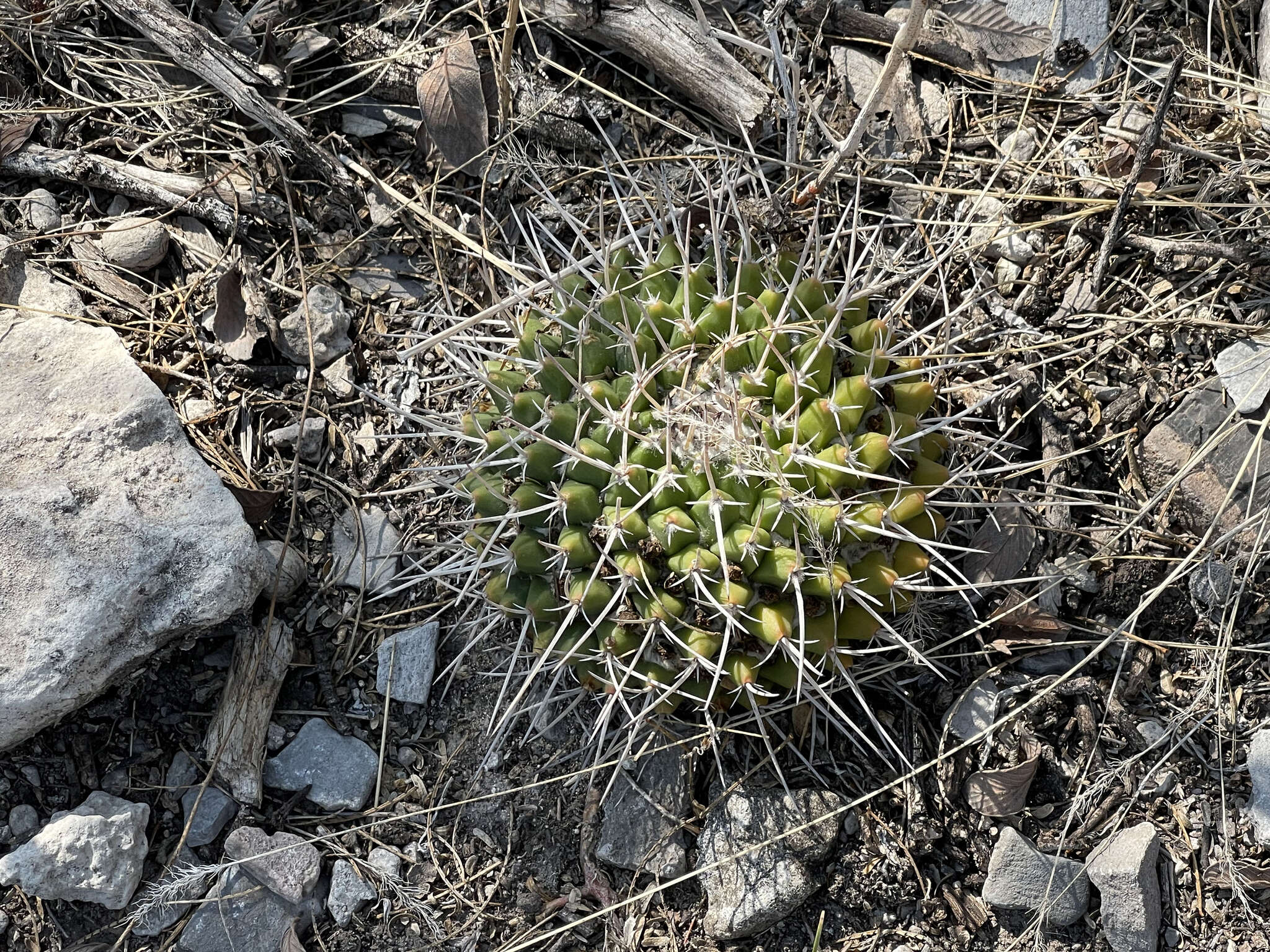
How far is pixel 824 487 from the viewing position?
8.31 feet

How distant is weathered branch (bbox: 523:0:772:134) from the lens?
3582mm

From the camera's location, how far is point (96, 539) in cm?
304

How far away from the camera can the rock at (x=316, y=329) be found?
11.9ft

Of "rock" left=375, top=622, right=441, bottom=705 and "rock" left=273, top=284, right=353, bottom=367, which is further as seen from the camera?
"rock" left=273, top=284, right=353, bottom=367

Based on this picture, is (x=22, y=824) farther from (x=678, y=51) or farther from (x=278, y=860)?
(x=678, y=51)

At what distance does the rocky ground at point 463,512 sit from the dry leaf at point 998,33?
1 centimetres

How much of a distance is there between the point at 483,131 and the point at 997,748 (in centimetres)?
270

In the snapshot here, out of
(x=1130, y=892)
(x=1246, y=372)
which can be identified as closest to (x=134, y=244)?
(x=1246, y=372)

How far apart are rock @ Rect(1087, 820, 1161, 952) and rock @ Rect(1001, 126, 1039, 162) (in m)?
2.24

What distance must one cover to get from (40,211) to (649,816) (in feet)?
9.73

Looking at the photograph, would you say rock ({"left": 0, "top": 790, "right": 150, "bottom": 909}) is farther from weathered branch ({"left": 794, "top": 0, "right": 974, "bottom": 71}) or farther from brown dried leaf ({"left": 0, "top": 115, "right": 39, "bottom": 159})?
weathered branch ({"left": 794, "top": 0, "right": 974, "bottom": 71})

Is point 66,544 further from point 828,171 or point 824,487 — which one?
point 828,171

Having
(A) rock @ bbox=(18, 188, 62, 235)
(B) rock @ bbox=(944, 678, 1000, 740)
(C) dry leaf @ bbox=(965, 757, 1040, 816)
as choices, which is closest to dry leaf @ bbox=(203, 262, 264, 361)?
(A) rock @ bbox=(18, 188, 62, 235)

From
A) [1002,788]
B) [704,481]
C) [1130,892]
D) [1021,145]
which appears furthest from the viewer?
[1021,145]
